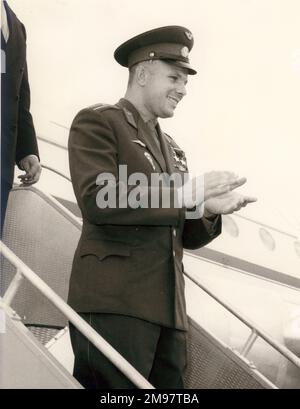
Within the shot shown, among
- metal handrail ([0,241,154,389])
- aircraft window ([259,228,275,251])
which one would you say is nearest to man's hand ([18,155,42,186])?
metal handrail ([0,241,154,389])

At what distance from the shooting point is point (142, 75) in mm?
2391

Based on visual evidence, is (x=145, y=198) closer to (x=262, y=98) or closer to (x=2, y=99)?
(x=2, y=99)

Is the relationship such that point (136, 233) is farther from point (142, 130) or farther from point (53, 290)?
point (53, 290)

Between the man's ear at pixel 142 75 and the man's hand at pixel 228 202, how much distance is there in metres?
0.54

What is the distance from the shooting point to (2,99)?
2.75 metres

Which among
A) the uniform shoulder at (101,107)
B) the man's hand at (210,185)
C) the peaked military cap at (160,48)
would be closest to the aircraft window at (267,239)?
the peaked military cap at (160,48)

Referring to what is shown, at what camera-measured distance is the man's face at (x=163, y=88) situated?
2.34 metres

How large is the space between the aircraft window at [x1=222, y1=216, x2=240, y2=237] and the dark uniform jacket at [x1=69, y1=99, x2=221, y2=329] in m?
3.28

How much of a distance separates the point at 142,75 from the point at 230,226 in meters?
3.39

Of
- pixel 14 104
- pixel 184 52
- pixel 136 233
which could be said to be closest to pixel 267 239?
pixel 14 104

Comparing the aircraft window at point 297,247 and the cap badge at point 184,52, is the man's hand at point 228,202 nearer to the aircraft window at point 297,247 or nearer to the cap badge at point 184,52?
the cap badge at point 184,52

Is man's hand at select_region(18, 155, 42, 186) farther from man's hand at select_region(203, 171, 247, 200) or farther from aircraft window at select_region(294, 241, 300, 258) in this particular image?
aircraft window at select_region(294, 241, 300, 258)

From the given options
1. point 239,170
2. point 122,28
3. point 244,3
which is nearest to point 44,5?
point 122,28

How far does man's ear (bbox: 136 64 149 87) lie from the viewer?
7.81ft
